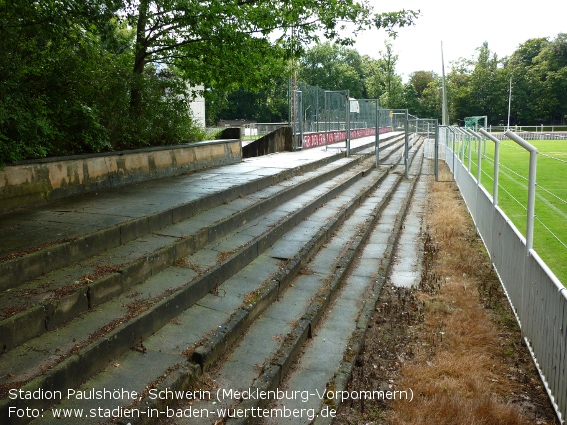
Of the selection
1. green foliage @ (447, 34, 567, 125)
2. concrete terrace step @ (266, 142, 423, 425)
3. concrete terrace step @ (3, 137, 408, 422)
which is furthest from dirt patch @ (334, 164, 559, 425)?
green foliage @ (447, 34, 567, 125)

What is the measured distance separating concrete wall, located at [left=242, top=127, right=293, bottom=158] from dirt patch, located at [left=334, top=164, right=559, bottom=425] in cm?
1108

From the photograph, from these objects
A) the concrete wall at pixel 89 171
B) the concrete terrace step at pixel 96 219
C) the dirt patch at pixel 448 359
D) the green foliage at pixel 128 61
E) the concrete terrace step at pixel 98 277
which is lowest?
the dirt patch at pixel 448 359

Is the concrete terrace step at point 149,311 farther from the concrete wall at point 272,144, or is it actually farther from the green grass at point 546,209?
the concrete wall at point 272,144

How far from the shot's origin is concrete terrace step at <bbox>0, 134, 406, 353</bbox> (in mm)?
3340

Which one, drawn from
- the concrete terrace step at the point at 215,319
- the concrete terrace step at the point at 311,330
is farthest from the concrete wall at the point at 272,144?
the concrete terrace step at the point at 215,319

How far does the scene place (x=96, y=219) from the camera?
5.46 meters

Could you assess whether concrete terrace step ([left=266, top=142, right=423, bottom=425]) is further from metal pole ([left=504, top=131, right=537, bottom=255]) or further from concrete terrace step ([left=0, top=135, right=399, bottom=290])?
concrete terrace step ([left=0, top=135, right=399, bottom=290])

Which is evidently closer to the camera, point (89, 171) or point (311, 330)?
point (311, 330)

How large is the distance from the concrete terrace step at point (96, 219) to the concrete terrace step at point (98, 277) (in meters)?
0.09

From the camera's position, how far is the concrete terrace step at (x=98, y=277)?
3.34m

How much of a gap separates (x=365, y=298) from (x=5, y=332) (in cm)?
353

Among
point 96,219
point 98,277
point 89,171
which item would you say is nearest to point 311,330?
point 98,277

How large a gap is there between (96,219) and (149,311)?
80.3 inches

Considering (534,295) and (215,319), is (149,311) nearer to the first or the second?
(215,319)
